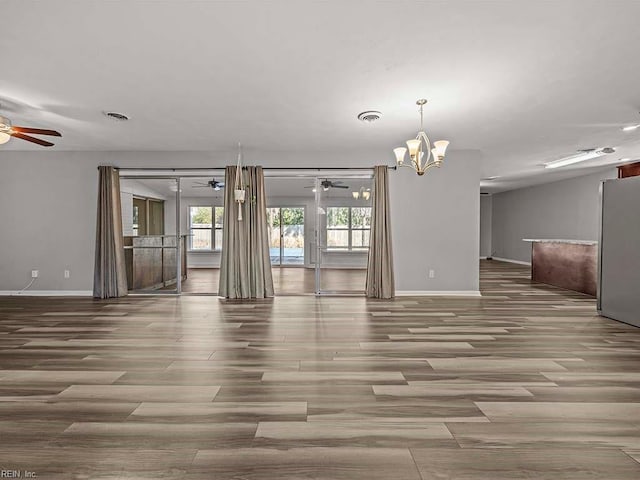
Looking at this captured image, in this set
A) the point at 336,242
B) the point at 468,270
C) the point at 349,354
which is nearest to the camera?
the point at 349,354

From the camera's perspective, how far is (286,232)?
1152 cm

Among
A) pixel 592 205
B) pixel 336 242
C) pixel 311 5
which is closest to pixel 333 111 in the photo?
pixel 311 5

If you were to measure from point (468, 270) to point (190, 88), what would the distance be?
16.5 feet

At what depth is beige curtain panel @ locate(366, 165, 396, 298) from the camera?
5.85 meters

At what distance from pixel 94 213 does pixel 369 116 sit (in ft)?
16.3

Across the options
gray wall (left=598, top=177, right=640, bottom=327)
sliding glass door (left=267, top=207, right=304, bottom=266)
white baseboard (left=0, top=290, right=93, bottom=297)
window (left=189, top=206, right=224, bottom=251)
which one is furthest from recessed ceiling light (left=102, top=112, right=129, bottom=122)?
sliding glass door (left=267, top=207, right=304, bottom=266)

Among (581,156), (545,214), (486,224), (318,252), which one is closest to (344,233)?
(318,252)

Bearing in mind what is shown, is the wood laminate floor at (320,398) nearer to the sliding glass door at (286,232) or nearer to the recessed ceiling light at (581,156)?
the recessed ceiling light at (581,156)

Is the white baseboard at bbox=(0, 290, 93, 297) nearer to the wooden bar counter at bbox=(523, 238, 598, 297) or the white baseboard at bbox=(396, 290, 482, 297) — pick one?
the white baseboard at bbox=(396, 290, 482, 297)

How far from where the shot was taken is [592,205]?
874 centimetres

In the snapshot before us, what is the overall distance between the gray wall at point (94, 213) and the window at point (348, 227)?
0.99 meters

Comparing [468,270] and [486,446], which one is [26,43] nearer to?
[486,446]

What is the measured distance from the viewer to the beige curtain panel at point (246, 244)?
19.3 feet

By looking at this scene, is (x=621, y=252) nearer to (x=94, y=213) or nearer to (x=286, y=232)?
(x=94, y=213)
